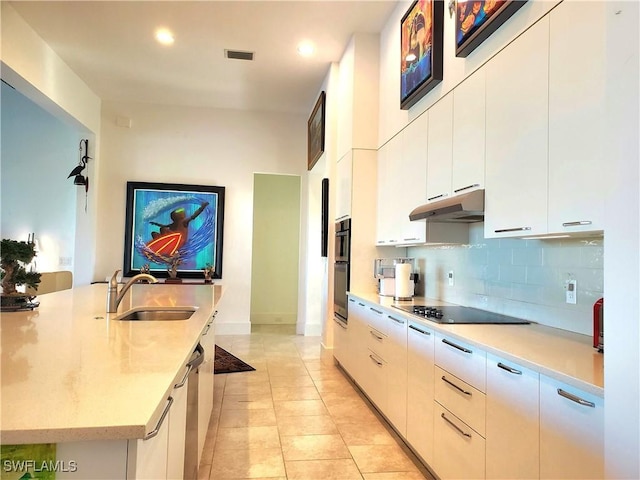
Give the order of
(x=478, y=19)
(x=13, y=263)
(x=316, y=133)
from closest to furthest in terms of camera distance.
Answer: (x=13, y=263)
(x=478, y=19)
(x=316, y=133)

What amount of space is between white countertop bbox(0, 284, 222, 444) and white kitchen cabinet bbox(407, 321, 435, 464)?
1157 mm

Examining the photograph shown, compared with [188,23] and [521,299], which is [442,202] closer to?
[521,299]

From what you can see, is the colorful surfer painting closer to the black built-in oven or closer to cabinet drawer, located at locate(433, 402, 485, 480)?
the black built-in oven

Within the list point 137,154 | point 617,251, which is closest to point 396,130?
point 617,251

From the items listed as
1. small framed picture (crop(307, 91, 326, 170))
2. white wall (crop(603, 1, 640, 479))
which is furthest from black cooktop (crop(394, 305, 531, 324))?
small framed picture (crop(307, 91, 326, 170))

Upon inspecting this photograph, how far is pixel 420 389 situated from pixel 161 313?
5.06ft

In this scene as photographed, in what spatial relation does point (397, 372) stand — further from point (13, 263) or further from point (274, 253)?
point (274, 253)

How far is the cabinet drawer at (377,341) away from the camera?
2.93 m

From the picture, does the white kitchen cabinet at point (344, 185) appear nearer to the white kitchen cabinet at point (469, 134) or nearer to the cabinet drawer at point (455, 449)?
the white kitchen cabinet at point (469, 134)

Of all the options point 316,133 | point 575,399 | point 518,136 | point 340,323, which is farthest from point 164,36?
point 575,399

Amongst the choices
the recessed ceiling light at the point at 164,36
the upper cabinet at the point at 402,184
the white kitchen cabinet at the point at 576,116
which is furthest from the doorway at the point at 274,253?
the white kitchen cabinet at the point at 576,116

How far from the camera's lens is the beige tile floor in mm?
2316

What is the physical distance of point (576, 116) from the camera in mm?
1611

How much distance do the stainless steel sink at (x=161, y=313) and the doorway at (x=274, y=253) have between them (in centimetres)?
505
